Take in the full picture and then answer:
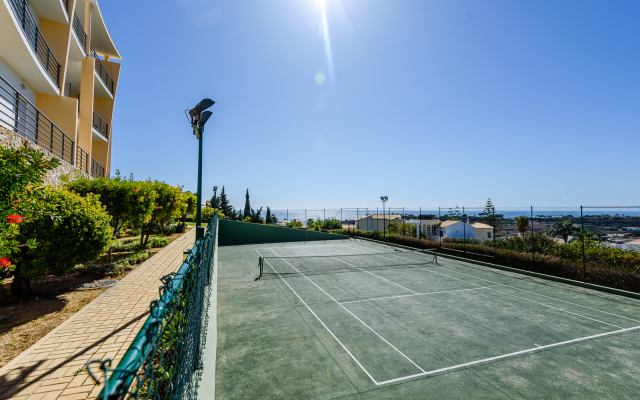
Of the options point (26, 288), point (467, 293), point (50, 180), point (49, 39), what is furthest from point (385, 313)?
point (49, 39)

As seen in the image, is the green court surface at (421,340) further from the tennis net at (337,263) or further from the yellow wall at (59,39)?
the yellow wall at (59,39)

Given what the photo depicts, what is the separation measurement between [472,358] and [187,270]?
561 cm

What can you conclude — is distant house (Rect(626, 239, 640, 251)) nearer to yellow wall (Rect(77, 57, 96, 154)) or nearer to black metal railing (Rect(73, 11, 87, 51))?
yellow wall (Rect(77, 57, 96, 154))

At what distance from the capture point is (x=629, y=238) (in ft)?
39.4

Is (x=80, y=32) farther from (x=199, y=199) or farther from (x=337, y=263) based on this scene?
(x=337, y=263)

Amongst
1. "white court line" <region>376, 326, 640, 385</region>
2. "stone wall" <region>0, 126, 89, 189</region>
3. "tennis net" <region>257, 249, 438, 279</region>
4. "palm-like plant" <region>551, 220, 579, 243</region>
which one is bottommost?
A: "white court line" <region>376, 326, 640, 385</region>

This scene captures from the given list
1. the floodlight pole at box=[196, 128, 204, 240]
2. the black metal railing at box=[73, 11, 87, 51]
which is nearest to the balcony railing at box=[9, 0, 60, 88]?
the black metal railing at box=[73, 11, 87, 51]

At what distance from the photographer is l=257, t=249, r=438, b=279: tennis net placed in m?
14.1

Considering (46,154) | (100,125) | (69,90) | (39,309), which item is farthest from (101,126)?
(39,309)

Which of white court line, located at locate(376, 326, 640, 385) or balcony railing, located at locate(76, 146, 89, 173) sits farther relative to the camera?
balcony railing, located at locate(76, 146, 89, 173)

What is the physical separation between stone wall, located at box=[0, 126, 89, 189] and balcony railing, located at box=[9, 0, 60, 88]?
17.7ft

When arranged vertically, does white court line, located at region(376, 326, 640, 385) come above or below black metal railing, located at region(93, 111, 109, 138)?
below

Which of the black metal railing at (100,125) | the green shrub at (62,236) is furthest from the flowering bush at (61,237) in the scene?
the black metal railing at (100,125)

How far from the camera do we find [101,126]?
22859mm
